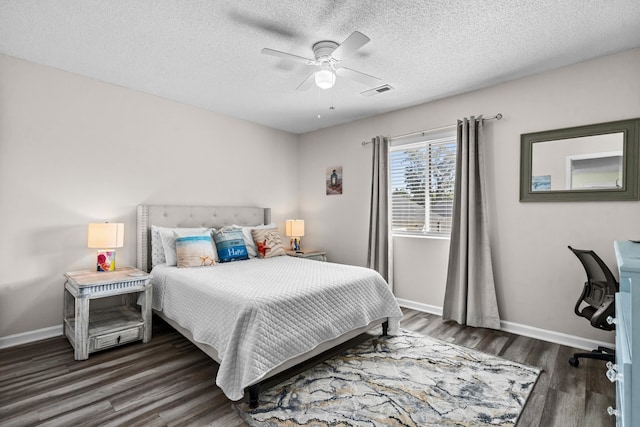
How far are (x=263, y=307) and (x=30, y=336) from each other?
98.0 inches

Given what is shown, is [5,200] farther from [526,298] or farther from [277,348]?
[526,298]

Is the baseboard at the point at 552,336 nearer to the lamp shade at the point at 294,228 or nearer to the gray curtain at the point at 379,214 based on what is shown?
the gray curtain at the point at 379,214

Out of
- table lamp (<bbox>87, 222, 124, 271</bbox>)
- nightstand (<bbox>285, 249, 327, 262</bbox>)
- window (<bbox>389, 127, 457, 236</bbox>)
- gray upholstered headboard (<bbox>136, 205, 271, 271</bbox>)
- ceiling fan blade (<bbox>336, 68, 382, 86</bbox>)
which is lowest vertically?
nightstand (<bbox>285, 249, 327, 262</bbox>)

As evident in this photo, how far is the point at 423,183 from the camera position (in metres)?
4.00

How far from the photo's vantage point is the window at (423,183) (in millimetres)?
3772

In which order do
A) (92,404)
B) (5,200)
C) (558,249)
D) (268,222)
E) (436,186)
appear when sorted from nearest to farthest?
(92,404) → (5,200) → (558,249) → (436,186) → (268,222)

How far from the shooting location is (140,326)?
289 centimetres

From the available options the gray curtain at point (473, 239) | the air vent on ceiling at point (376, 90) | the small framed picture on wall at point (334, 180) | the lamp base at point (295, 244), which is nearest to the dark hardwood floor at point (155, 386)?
the gray curtain at point (473, 239)

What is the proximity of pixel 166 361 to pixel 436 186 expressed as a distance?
338 cm

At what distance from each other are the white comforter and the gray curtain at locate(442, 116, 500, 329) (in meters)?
0.91

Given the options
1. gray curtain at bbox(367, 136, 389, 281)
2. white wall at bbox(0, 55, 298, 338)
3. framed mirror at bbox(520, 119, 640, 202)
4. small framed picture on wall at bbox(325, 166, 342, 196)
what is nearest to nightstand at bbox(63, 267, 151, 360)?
white wall at bbox(0, 55, 298, 338)

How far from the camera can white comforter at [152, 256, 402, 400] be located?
2.00 m

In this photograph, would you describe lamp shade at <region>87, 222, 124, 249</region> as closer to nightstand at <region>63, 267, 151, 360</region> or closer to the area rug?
nightstand at <region>63, 267, 151, 360</region>

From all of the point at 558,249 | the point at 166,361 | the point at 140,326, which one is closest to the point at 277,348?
the point at 166,361
